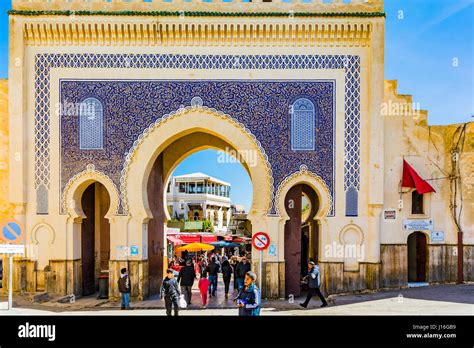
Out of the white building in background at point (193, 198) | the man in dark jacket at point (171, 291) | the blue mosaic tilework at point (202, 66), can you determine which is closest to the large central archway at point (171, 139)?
the blue mosaic tilework at point (202, 66)

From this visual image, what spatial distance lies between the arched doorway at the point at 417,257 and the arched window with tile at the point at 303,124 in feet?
13.1

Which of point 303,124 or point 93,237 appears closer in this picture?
point 303,124

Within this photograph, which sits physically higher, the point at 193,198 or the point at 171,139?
the point at 171,139

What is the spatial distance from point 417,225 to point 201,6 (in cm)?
767

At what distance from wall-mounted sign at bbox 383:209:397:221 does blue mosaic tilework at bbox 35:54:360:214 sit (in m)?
1.05

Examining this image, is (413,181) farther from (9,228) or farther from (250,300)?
(9,228)

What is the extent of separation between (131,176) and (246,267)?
3573 mm

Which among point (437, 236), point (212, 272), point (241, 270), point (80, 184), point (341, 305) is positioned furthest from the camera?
point (212, 272)

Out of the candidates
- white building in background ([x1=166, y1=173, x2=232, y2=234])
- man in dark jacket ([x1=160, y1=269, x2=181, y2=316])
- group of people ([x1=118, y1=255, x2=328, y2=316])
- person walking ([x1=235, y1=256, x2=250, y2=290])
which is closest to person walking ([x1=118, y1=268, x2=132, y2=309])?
group of people ([x1=118, y1=255, x2=328, y2=316])

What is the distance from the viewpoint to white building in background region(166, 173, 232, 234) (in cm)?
3559

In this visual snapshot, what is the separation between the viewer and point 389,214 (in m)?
12.3

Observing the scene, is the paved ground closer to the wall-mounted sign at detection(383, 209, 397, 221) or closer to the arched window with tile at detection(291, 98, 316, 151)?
the wall-mounted sign at detection(383, 209, 397, 221)

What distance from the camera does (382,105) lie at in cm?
1198

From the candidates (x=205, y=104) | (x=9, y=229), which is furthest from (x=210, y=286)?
(x=9, y=229)
